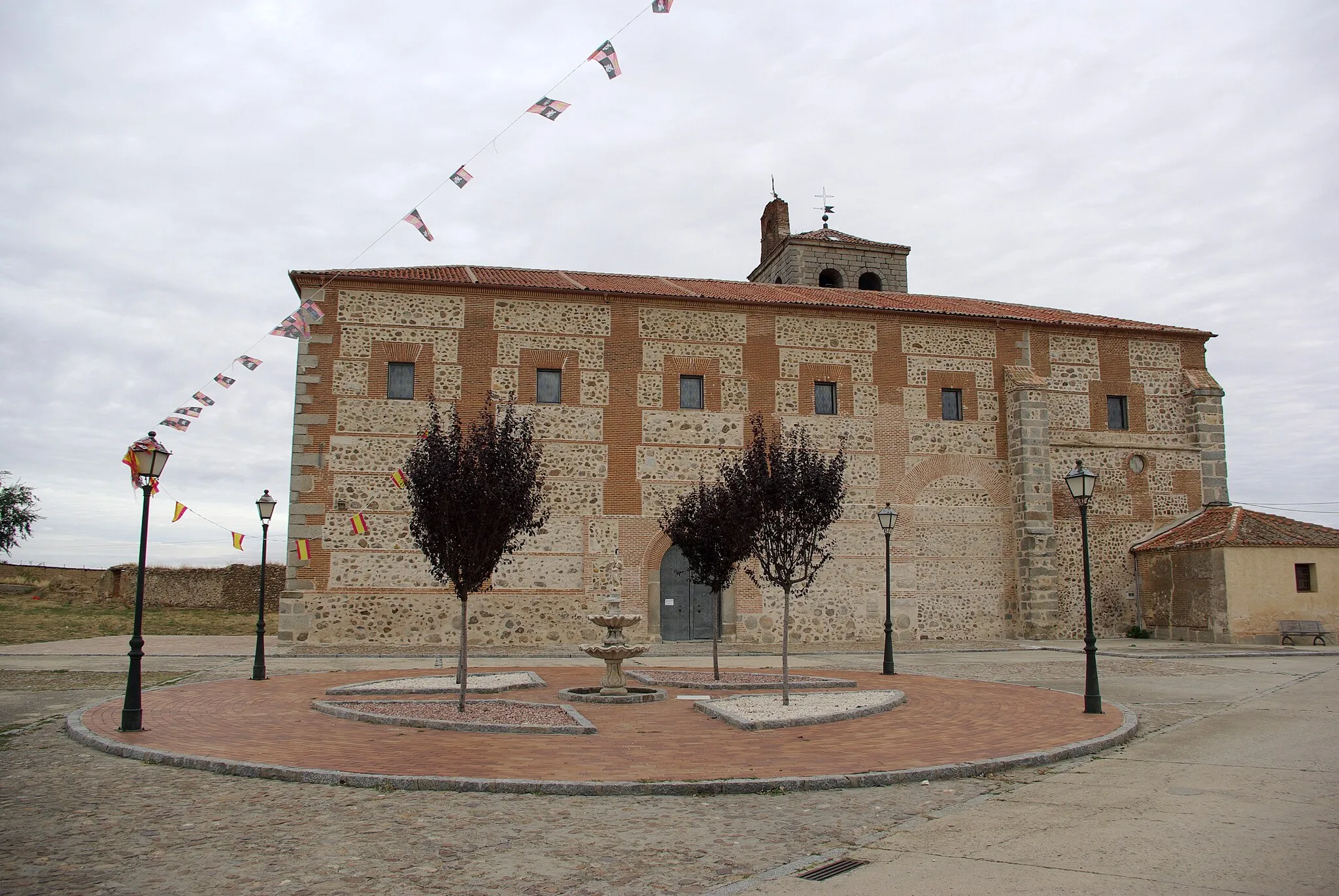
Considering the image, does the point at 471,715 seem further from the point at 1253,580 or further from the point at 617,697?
the point at 1253,580

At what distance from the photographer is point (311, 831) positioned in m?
6.15

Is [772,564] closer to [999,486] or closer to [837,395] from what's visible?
[837,395]

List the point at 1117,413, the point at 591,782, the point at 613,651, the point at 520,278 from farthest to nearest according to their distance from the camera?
the point at 1117,413
the point at 520,278
the point at 613,651
the point at 591,782

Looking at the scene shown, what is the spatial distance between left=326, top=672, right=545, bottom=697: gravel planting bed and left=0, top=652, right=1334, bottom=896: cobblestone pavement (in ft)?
15.4

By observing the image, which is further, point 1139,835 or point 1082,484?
point 1082,484

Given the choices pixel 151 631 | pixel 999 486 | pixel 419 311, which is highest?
pixel 419 311

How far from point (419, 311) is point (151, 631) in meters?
14.0

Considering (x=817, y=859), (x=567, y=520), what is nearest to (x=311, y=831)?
(x=817, y=859)

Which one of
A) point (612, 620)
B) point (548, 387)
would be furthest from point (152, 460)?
point (548, 387)

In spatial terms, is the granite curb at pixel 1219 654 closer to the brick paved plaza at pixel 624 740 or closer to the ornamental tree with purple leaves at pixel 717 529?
the brick paved plaza at pixel 624 740

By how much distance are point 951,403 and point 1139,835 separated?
70.0ft

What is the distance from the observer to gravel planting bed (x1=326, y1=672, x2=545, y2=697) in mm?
13200

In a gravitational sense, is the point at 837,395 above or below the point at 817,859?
above

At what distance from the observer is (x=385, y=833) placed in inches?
240
